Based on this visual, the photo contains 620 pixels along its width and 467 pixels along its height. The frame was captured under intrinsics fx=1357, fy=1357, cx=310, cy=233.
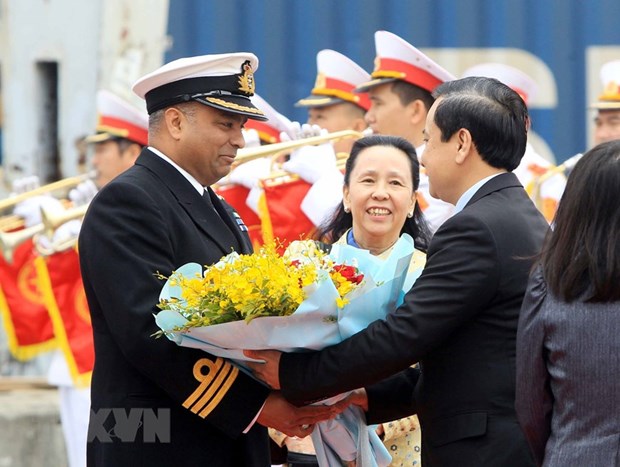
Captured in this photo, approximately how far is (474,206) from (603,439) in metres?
0.68

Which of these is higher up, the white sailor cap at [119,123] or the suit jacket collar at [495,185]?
the white sailor cap at [119,123]

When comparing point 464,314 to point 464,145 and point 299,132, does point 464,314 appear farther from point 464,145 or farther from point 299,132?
point 299,132

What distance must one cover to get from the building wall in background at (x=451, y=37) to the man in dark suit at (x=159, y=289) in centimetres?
408

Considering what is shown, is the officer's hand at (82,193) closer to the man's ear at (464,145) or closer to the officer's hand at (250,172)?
the officer's hand at (250,172)

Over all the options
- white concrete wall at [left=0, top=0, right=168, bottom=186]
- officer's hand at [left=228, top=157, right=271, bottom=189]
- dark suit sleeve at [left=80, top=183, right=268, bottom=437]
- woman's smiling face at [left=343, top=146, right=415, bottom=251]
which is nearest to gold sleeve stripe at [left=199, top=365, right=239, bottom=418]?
dark suit sleeve at [left=80, top=183, right=268, bottom=437]

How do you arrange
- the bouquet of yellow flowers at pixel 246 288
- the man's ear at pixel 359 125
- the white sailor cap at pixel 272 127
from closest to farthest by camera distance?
the bouquet of yellow flowers at pixel 246 288 < the white sailor cap at pixel 272 127 < the man's ear at pixel 359 125

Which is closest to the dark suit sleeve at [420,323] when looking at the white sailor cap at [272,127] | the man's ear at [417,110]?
the man's ear at [417,110]

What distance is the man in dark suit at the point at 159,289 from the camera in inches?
126

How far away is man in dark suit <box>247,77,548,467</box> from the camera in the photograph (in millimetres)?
3047

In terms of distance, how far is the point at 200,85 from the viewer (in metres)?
3.46

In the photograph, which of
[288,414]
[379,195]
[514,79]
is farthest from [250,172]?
[288,414]

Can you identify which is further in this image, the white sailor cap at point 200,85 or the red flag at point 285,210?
the red flag at point 285,210

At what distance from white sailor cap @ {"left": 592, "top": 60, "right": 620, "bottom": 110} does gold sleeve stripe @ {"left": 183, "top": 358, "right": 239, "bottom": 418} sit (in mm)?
3740

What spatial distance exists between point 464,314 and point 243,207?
3229mm
